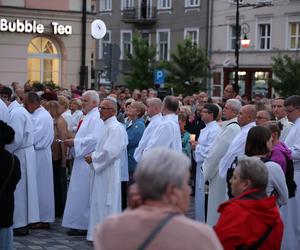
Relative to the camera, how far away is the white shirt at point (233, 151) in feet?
28.1

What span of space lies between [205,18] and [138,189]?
49.5 metres

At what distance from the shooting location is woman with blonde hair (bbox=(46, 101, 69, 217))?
12.1 meters

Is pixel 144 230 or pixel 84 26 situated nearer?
pixel 144 230

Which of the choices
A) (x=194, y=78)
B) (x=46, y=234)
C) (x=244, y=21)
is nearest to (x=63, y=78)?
(x=194, y=78)

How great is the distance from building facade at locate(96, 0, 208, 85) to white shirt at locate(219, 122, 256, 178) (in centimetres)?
4270

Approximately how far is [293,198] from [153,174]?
6247 millimetres

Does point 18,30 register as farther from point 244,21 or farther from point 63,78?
point 244,21

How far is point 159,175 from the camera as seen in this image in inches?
141

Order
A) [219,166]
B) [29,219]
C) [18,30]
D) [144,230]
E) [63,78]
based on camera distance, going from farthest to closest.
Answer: [63,78], [18,30], [29,219], [219,166], [144,230]

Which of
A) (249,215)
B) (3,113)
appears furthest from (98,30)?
(249,215)

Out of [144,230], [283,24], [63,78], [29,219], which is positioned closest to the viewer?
[144,230]

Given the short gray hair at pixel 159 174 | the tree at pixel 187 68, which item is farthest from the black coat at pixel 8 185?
the tree at pixel 187 68

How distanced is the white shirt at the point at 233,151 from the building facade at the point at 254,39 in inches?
1486

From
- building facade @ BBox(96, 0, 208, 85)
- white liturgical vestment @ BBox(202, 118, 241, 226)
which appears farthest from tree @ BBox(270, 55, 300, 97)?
white liturgical vestment @ BBox(202, 118, 241, 226)
